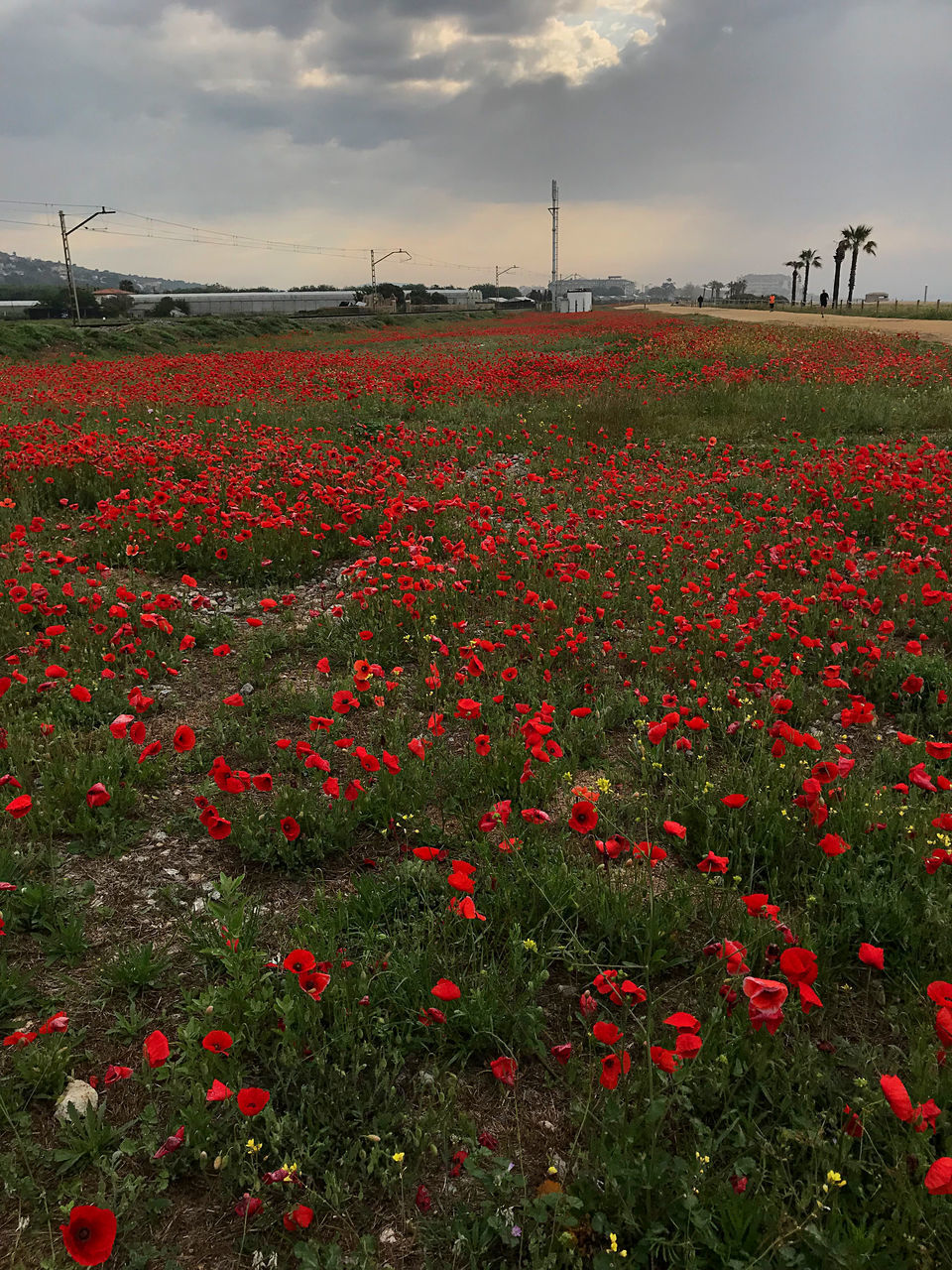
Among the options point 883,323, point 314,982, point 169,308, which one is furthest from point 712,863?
point 169,308

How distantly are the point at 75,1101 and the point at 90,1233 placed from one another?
0.95m

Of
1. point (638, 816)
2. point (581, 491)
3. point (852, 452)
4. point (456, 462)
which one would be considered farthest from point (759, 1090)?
point (852, 452)

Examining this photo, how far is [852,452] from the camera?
10891 mm

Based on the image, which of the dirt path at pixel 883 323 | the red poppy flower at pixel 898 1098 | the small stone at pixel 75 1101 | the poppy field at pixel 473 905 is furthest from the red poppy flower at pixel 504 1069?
the dirt path at pixel 883 323

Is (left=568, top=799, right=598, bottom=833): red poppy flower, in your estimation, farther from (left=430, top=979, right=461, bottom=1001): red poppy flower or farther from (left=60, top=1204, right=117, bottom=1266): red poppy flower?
(left=60, top=1204, right=117, bottom=1266): red poppy flower

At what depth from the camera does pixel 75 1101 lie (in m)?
2.47

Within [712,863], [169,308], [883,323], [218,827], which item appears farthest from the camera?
[169,308]

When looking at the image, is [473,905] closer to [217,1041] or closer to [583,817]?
[583,817]

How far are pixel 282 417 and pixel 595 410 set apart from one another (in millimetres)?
5573

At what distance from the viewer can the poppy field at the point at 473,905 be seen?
7.22 ft

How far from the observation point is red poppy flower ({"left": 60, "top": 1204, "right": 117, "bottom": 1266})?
165cm

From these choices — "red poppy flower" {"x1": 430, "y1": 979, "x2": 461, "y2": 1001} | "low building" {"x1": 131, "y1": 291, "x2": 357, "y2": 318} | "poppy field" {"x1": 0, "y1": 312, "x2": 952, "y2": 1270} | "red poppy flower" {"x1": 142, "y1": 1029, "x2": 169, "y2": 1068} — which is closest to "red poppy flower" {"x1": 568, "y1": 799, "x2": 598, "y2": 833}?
"poppy field" {"x1": 0, "y1": 312, "x2": 952, "y2": 1270}

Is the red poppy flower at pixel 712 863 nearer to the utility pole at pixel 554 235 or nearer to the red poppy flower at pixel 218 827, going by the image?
the red poppy flower at pixel 218 827

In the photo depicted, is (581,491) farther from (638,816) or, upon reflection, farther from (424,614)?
(638,816)
